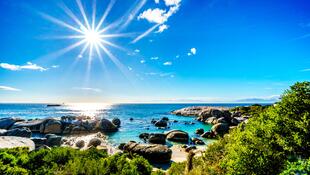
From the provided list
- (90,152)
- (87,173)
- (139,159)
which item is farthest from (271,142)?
(90,152)

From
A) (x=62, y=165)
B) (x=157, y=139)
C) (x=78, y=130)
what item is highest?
(x=62, y=165)

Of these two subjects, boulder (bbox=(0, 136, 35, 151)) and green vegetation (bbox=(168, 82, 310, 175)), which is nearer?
green vegetation (bbox=(168, 82, 310, 175))

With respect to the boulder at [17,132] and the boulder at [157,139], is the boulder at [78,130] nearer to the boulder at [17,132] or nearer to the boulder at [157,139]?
the boulder at [17,132]

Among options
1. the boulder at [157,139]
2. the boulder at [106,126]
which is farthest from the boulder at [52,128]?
the boulder at [157,139]

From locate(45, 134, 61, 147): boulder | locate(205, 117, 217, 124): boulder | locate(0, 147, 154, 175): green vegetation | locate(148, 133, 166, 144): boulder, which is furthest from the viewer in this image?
locate(205, 117, 217, 124): boulder

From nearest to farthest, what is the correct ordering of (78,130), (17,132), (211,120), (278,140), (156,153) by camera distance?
(278,140) < (156,153) < (17,132) < (78,130) < (211,120)

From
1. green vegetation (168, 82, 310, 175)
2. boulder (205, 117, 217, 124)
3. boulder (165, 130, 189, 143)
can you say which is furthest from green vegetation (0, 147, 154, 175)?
boulder (205, 117, 217, 124)

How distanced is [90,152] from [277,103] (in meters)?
7.61

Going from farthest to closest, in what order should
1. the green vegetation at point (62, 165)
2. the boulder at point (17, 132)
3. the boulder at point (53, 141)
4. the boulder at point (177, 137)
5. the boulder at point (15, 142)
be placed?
the boulder at point (177, 137) < the boulder at point (17, 132) < the boulder at point (53, 141) < the boulder at point (15, 142) < the green vegetation at point (62, 165)

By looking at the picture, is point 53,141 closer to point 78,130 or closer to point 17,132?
point 17,132

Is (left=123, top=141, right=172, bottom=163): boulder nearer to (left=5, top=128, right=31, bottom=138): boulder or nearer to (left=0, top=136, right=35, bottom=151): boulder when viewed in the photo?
(left=0, top=136, right=35, bottom=151): boulder

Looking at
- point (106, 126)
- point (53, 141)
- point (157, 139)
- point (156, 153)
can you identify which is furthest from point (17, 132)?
point (156, 153)

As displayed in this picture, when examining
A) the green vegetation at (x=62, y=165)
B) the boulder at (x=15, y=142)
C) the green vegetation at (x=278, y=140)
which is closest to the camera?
the green vegetation at (x=278, y=140)

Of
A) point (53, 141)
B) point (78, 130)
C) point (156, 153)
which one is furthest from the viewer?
point (78, 130)
